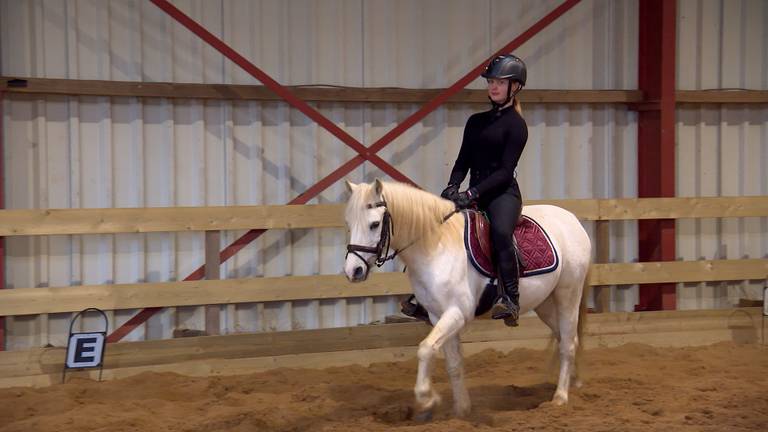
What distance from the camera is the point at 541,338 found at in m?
7.73

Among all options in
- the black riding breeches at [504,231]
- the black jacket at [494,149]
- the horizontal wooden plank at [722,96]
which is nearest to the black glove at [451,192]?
the black jacket at [494,149]

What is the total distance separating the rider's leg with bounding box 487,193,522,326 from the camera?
5305 mm

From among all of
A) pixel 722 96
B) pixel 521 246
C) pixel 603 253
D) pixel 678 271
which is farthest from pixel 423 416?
pixel 722 96

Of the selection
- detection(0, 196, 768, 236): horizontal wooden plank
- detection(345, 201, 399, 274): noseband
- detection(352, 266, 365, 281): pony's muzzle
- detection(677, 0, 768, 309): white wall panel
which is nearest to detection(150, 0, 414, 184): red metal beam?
detection(0, 196, 768, 236): horizontal wooden plank

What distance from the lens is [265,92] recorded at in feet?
25.6

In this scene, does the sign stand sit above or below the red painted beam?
below

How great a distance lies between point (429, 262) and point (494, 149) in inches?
33.3

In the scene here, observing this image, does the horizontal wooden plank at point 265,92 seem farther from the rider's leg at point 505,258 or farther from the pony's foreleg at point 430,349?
the pony's foreleg at point 430,349

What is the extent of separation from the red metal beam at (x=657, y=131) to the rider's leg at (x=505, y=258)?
3.61 meters

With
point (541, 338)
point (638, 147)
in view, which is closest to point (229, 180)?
point (541, 338)

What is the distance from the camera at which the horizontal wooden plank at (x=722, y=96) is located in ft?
29.7

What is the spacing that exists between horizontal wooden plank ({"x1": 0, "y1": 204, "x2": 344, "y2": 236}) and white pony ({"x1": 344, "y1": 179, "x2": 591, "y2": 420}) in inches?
68.8

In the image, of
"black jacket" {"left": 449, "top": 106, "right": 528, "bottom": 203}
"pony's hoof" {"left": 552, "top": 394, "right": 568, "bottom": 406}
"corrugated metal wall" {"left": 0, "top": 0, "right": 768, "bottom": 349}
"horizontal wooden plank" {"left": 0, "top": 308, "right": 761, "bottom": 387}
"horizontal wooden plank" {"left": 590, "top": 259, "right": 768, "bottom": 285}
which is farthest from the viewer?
"horizontal wooden plank" {"left": 590, "top": 259, "right": 768, "bottom": 285}

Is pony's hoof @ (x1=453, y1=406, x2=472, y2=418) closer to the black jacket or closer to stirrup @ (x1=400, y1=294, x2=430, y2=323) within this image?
stirrup @ (x1=400, y1=294, x2=430, y2=323)
